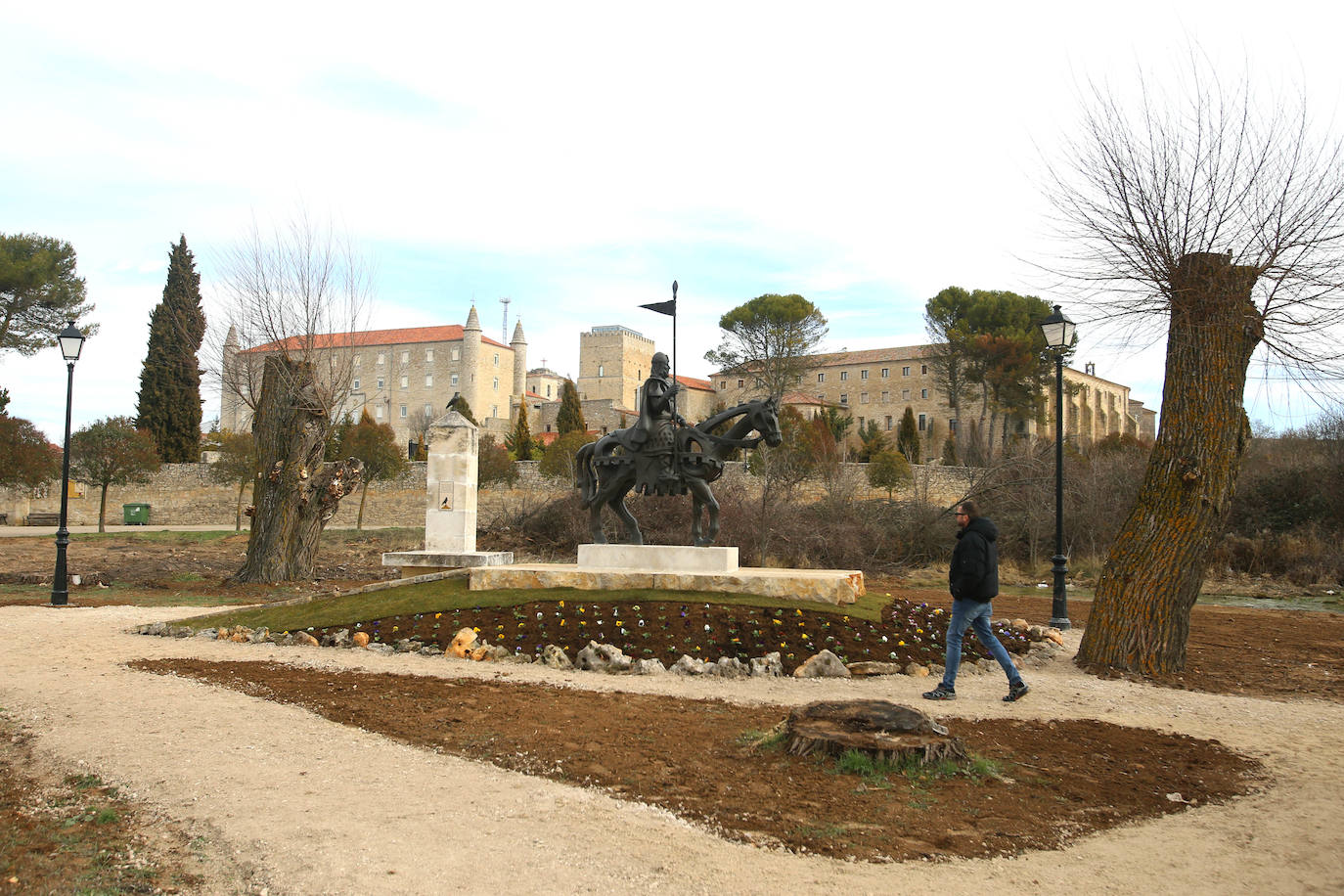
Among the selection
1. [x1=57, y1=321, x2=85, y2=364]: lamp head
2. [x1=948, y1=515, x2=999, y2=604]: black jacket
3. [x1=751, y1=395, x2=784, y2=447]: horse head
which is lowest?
[x1=948, y1=515, x2=999, y2=604]: black jacket

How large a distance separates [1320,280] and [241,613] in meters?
13.0

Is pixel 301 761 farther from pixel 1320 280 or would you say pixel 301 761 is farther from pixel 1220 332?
pixel 1320 280

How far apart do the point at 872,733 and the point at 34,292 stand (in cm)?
4206

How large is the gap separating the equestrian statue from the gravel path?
160 inches

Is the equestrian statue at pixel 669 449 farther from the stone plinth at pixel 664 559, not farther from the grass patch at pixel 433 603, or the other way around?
the grass patch at pixel 433 603

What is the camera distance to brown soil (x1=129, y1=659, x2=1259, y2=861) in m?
4.69

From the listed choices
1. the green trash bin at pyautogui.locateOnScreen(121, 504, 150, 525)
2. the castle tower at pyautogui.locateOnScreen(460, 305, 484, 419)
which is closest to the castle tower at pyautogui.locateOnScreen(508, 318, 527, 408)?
the castle tower at pyautogui.locateOnScreen(460, 305, 484, 419)

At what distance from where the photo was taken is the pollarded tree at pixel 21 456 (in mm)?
31938

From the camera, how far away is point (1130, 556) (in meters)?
9.80

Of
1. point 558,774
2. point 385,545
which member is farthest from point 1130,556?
point 385,545

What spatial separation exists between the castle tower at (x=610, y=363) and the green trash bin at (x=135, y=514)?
52.3 meters

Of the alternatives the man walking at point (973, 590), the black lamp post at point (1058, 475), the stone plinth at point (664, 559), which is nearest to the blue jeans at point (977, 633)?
the man walking at point (973, 590)

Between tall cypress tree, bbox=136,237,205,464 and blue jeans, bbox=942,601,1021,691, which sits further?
tall cypress tree, bbox=136,237,205,464

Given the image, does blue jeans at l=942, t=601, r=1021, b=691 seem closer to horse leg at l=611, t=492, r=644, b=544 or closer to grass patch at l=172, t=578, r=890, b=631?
grass patch at l=172, t=578, r=890, b=631
